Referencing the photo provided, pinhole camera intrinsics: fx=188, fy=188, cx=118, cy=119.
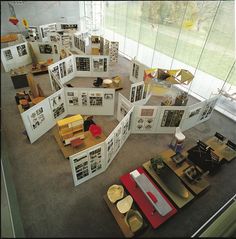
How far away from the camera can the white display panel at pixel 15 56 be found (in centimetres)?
999

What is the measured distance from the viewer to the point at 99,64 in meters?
Result: 10.5

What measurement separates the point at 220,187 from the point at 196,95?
5704mm

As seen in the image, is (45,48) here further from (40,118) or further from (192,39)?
(192,39)

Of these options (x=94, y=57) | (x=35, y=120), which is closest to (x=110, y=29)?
(x=94, y=57)

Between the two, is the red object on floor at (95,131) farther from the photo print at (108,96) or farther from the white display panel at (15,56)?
A: the white display panel at (15,56)

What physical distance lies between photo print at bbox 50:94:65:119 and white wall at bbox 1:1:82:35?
10.3 meters

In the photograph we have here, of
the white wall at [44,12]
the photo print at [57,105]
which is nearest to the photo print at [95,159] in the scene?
the photo print at [57,105]

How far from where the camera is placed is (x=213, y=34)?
8719mm

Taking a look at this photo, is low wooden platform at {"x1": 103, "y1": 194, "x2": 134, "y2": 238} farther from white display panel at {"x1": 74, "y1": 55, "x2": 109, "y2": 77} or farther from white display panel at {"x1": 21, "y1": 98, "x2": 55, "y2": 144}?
white display panel at {"x1": 74, "y1": 55, "x2": 109, "y2": 77}

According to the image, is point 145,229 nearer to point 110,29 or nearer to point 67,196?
point 67,196

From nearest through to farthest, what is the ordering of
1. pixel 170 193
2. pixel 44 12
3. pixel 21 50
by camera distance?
pixel 170 193 → pixel 21 50 → pixel 44 12

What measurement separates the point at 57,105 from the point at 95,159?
306 centimetres

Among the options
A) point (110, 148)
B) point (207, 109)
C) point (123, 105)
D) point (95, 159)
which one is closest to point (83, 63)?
point (123, 105)

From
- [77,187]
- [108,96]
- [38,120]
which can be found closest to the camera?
[77,187]
